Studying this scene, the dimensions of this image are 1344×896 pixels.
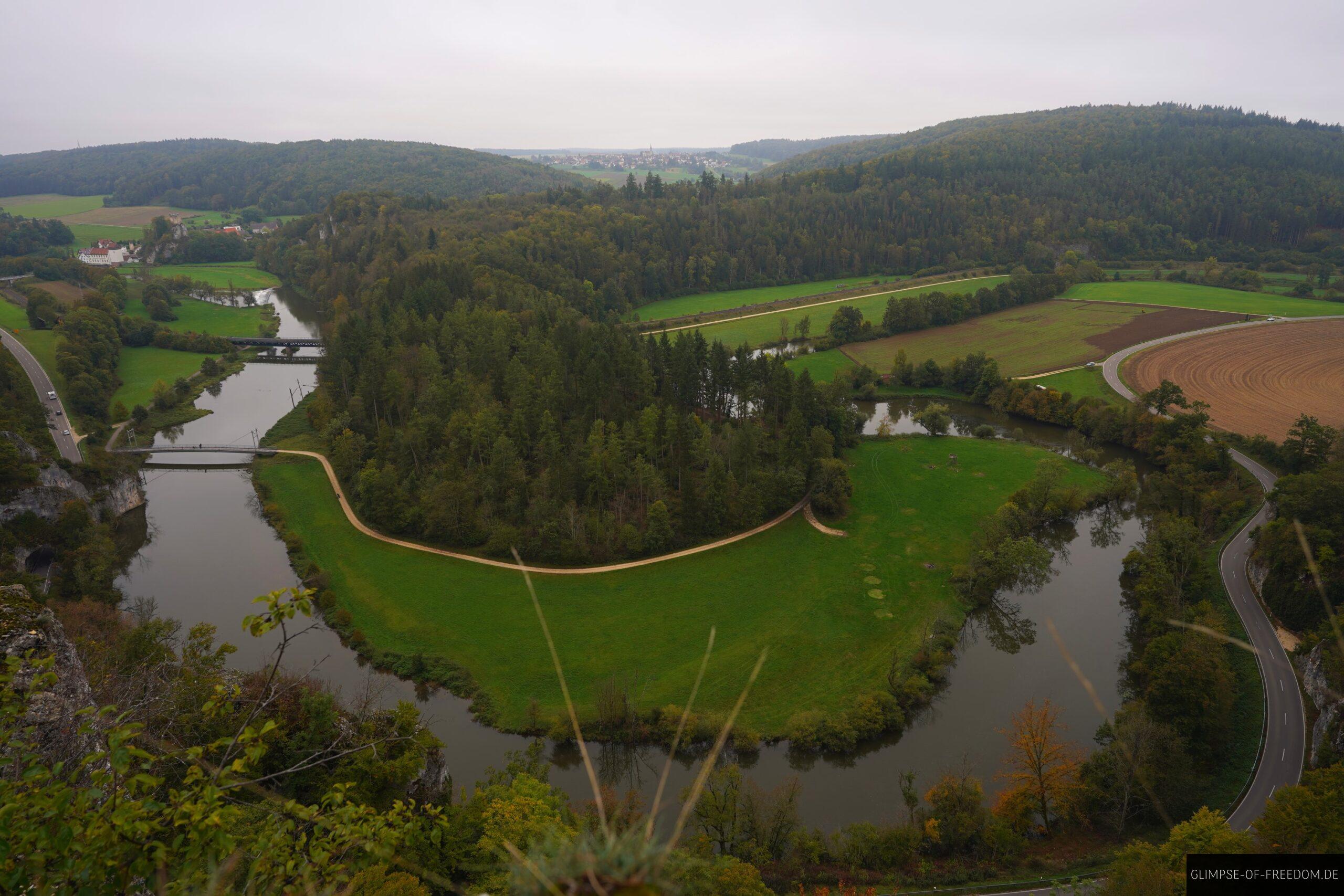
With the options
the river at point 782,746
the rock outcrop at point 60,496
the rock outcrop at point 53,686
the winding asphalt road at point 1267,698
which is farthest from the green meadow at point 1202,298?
the rock outcrop at point 60,496

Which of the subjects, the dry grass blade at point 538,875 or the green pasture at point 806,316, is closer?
the dry grass blade at point 538,875

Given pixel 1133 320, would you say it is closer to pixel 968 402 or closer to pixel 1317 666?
pixel 968 402

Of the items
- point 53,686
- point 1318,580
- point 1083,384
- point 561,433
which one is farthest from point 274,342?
point 1318,580

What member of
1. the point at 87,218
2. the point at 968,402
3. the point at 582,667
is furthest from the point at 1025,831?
the point at 87,218

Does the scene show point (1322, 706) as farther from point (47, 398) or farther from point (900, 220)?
point (900, 220)

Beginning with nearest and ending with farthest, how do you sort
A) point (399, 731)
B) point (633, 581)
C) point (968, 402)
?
point (399, 731)
point (633, 581)
point (968, 402)

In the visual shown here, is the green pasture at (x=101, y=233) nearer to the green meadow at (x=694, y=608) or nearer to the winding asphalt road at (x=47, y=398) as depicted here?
the winding asphalt road at (x=47, y=398)

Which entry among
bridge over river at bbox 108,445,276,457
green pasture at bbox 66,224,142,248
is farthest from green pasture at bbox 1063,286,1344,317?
green pasture at bbox 66,224,142,248
